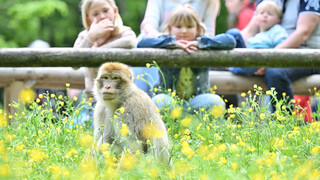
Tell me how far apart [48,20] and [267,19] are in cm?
1295

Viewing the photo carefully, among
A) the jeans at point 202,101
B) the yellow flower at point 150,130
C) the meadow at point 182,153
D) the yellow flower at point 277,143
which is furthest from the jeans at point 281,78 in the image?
the yellow flower at point 150,130

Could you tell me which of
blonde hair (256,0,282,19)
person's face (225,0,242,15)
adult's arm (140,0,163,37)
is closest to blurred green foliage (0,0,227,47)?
person's face (225,0,242,15)

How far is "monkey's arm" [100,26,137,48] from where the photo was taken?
575 centimetres

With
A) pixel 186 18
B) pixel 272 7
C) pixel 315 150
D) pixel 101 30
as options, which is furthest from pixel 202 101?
pixel 315 150

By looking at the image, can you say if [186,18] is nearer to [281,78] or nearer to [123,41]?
[123,41]

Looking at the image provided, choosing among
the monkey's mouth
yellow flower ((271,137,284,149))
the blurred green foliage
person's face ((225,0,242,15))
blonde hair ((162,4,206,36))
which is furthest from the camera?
the blurred green foliage

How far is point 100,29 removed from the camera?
5816 mm

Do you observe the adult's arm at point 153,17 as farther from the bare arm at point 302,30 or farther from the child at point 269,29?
the bare arm at point 302,30

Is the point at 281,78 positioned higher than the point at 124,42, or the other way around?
the point at 124,42

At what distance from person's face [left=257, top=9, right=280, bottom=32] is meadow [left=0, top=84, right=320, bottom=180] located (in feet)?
5.21

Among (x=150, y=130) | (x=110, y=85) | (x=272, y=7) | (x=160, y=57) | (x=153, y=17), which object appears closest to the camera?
(x=150, y=130)

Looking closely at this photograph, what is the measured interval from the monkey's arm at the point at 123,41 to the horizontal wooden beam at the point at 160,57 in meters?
0.10

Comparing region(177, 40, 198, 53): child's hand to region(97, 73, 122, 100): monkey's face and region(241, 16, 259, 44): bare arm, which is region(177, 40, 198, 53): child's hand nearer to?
region(241, 16, 259, 44): bare arm

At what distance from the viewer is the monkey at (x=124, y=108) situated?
4242mm
